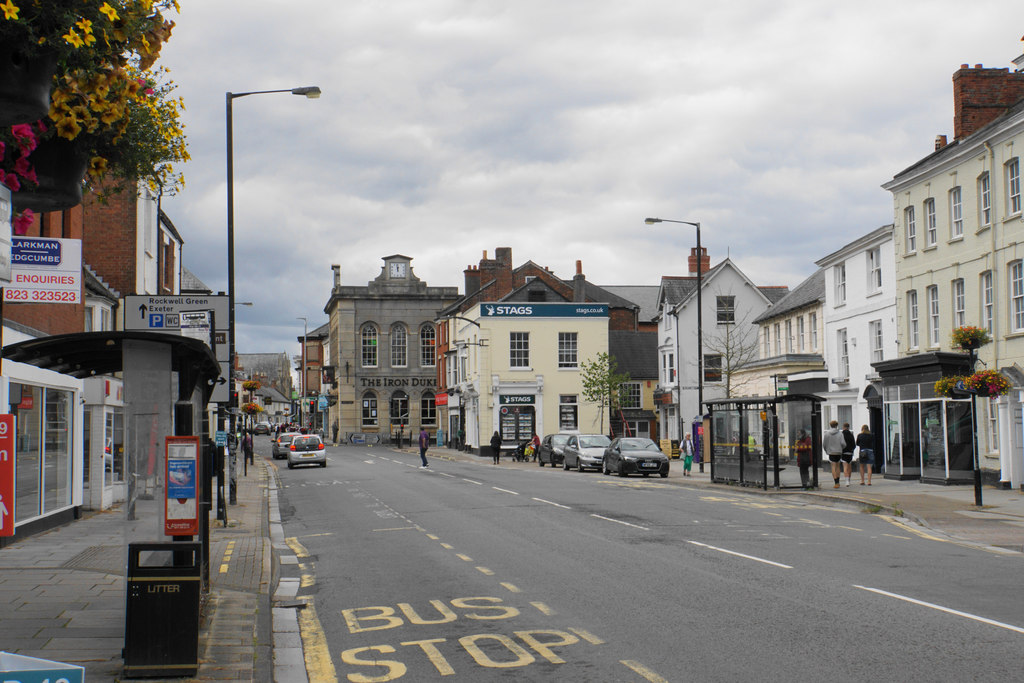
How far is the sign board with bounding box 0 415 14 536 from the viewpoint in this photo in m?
4.94

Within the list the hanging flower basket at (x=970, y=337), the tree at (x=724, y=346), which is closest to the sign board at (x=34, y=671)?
the hanging flower basket at (x=970, y=337)

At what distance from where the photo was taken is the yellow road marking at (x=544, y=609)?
1005 centimetres

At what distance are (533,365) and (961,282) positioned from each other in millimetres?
35758

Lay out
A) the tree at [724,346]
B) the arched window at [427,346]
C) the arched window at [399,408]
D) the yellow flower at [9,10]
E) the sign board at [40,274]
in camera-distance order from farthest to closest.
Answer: the arched window at [427,346] < the arched window at [399,408] < the tree at [724,346] < the sign board at [40,274] < the yellow flower at [9,10]

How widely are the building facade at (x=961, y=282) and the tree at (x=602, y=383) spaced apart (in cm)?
2510

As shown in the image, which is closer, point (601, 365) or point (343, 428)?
point (601, 365)

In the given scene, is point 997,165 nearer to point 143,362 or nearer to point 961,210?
point 961,210

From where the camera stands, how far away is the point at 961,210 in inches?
1168

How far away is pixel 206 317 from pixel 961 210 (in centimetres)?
2367

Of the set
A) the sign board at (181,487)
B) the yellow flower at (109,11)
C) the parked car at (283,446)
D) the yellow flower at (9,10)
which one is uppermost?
the yellow flower at (109,11)

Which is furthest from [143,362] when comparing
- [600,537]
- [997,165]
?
[997,165]

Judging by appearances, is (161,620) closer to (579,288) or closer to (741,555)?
(741,555)

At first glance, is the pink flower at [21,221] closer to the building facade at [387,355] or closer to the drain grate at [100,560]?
the drain grate at [100,560]

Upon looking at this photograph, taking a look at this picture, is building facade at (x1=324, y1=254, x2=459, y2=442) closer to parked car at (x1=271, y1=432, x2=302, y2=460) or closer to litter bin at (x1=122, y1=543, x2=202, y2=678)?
parked car at (x1=271, y1=432, x2=302, y2=460)
